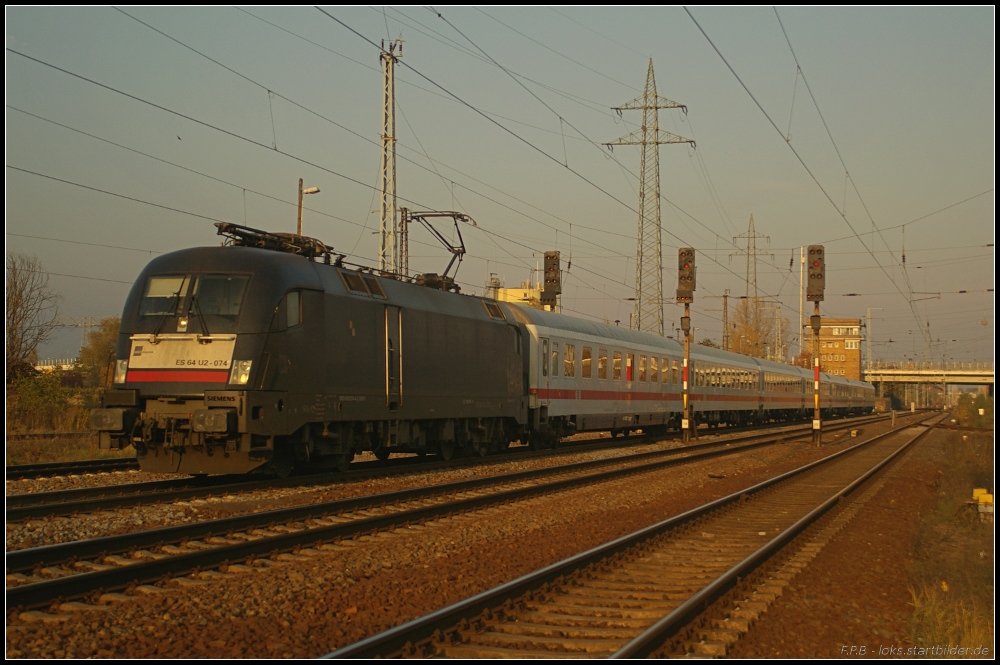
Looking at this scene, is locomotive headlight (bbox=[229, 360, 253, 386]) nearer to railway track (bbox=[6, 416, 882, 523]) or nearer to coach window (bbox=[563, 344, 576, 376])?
railway track (bbox=[6, 416, 882, 523])

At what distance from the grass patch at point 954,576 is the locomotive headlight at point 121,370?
36.2 feet

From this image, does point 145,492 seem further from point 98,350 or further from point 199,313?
point 98,350

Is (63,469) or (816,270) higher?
(816,270)

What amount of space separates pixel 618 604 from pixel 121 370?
9.21 meters

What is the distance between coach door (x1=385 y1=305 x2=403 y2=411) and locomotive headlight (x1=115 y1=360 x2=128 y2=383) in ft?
15.1

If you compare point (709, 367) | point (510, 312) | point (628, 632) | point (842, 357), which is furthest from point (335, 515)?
point (842, 357)

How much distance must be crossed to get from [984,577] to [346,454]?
1014 cm

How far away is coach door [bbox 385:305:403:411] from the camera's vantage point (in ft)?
53.4

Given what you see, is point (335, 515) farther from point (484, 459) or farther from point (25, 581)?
point (484, 459)

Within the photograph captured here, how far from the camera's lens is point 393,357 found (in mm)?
16469

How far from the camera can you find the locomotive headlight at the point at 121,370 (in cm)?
1337

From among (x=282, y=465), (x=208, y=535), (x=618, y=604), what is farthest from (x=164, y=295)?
(x=618, y=604)

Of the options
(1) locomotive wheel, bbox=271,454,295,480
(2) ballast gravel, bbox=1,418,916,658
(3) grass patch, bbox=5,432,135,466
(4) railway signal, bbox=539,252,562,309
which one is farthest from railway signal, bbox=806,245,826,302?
(3) grass patch, bbox=5,432,135,466

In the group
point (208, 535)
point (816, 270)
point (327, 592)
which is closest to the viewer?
point (327, 592)
